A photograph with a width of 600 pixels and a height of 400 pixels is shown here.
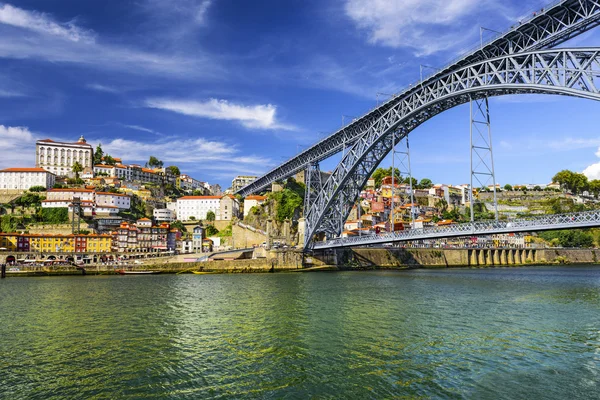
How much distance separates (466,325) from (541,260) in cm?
6048

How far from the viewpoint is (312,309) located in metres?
17.6

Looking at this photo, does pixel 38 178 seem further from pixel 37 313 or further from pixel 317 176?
pixel 37 313

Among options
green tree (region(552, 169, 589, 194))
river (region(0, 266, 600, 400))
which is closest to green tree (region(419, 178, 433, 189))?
green tree (region(552, 169, 589, 194))

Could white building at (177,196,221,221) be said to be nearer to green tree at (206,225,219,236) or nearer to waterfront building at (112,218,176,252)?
green tree at (206,225,219,236)

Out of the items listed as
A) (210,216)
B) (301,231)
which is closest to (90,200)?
(210,216)

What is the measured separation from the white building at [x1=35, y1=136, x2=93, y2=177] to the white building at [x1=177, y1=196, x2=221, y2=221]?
75.0 feet

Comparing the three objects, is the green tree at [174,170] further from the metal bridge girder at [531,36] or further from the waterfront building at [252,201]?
the metal bridge girder at [531,36]

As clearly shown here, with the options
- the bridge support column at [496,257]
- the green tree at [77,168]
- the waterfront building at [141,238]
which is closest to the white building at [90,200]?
the waterfront building at [141,238]

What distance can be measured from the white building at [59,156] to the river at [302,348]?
70.3 m

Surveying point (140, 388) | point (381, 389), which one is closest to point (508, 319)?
point (381, 389)

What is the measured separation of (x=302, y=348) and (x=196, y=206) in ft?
213

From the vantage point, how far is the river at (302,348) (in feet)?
27.6

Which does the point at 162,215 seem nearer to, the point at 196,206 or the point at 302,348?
the point at 196,206

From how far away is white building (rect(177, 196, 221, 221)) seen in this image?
73.0m
